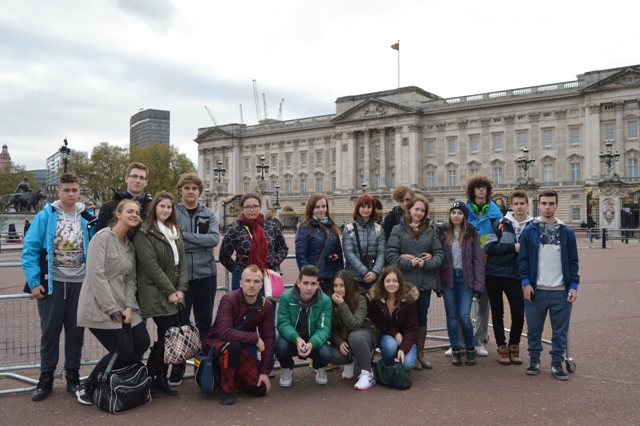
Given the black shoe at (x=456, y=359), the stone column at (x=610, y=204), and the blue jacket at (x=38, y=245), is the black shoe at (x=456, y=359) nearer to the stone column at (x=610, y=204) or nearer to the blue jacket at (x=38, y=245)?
the blue jacket at (x=38, y=245)

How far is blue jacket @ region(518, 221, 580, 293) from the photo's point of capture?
6.28m

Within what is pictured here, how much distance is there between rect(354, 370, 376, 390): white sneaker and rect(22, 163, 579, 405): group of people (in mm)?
12

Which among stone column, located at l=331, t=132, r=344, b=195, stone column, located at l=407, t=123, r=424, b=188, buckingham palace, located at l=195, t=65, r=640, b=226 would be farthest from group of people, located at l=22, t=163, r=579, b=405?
stone column, located at l=331, t=132, r=344, b=195

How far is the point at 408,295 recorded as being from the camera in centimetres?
631

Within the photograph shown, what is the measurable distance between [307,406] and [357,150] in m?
67.7

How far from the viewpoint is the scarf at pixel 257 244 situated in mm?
6227

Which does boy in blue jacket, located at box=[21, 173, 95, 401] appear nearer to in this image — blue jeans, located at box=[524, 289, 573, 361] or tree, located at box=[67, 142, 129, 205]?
blue jeans, located at box=[524, 289, 573, 361]

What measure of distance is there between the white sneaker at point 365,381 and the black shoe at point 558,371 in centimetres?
206

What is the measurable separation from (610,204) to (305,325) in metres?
32.5

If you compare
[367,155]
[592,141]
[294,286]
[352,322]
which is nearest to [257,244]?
[294,286]

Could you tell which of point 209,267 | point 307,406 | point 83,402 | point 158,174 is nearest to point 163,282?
point 209,267

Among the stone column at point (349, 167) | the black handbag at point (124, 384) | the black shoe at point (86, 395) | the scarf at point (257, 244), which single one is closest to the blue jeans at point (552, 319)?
the scarf at point (257, 244)

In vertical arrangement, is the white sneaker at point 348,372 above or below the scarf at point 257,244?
below

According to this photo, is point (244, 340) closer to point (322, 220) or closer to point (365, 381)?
point (365, 381)
